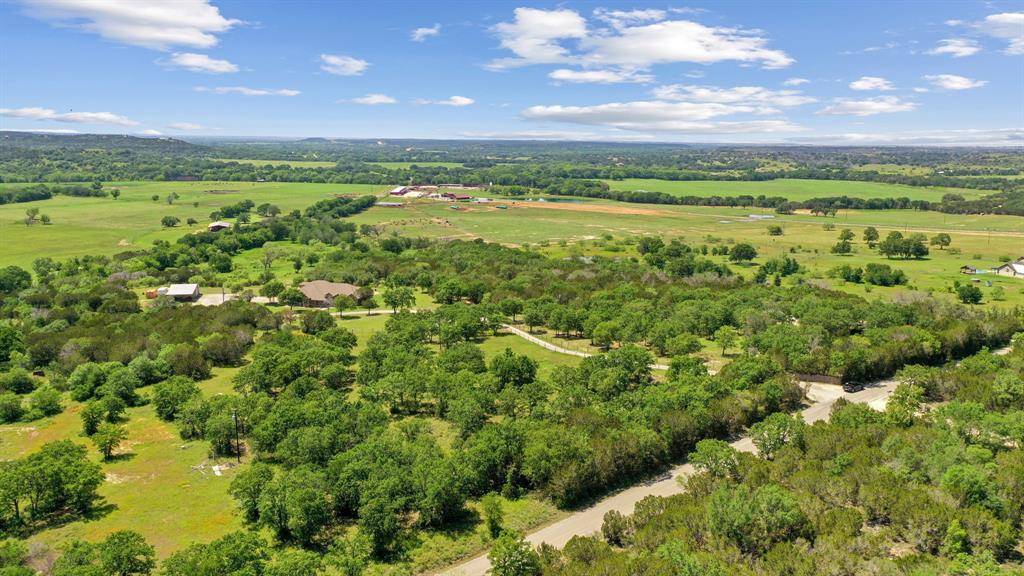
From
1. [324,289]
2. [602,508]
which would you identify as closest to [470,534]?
[602,508]

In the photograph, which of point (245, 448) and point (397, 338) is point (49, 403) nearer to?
point (245, 448)

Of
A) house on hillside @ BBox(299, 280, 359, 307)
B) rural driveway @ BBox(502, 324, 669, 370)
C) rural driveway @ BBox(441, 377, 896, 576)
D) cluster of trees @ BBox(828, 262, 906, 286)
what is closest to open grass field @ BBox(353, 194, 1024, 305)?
cluster of trees @ BBox(828, 262, 906, 286)

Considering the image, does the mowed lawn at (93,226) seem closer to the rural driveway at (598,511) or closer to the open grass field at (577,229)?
the open grass field at (577,229)

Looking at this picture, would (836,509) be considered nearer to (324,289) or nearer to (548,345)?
(548,345)

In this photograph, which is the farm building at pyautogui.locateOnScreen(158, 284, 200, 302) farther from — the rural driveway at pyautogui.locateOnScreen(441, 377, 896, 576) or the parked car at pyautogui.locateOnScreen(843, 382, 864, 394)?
the parked car at pyautogui.locateOnScreen(843, 382, 864, 394)

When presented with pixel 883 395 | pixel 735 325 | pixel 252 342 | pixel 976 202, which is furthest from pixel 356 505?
pixel 976 202

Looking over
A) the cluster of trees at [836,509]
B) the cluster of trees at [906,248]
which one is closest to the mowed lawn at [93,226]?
the cluster of trees at [836,509]
